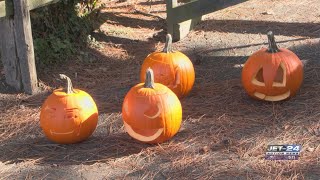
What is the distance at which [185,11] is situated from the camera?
6.95 meters

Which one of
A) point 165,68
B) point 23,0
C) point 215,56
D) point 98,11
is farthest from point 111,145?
point 98,11

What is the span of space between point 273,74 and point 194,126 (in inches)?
33.9

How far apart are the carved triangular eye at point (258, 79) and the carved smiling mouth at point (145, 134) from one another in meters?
1.19

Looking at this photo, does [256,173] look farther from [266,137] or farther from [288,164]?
[266,137]

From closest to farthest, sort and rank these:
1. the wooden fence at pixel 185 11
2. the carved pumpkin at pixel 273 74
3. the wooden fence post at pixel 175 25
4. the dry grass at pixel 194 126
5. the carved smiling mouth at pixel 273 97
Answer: the dry grass at pixel 194 126 < the carved pumpkin at pixel 273 74 < the carved smiling mouth at pixel 273 97 < the wooden fence at pixel 185 11 < the wooden fence post at pixel 175 25

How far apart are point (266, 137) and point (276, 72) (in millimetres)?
764

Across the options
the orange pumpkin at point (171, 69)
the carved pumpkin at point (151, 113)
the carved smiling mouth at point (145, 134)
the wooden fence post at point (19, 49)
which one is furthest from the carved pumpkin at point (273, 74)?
the wooden fence post at point (19, 49)

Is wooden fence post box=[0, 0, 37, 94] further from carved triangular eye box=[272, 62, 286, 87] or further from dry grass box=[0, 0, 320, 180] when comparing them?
carved triangular eye box=[272, 62, 286, 87]

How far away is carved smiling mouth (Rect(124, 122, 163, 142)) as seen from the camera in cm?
441

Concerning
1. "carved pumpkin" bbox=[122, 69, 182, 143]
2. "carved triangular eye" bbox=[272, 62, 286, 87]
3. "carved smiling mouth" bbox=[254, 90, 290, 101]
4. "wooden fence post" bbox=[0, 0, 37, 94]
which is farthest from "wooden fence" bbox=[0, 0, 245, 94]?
"carved triangular eye" bbox=[272, 62, 286, 87]

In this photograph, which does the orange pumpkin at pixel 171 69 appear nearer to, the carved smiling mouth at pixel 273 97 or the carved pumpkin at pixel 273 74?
the carved pumpkin at pixel 273 74

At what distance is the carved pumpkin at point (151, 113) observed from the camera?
437 cm

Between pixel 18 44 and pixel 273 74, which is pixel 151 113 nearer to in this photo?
pixel 273 74

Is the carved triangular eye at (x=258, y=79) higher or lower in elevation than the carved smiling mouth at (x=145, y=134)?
higher
